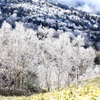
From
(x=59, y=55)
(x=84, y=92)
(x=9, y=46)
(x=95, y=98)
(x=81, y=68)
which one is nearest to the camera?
(x=95, y=98)

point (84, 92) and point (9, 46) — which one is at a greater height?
point (84, 92)

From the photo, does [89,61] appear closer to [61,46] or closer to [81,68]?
[81,68]

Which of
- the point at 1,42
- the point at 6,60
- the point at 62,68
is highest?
the point at 1,42

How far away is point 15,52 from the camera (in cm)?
5750

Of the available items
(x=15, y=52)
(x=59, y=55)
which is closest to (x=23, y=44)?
(x=15, y=52)

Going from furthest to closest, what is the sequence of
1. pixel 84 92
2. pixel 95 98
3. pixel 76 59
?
pixel 76 59, pixel 84 92, pixel 95 98

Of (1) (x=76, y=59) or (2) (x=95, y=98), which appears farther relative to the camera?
(1) (x=76, y=59)

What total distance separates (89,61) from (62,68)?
17.3 meters

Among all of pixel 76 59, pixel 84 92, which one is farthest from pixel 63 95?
pixel 76 59

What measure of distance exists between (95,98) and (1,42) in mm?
50837

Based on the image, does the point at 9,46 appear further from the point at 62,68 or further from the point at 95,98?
the point at 95,98

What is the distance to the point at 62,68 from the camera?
67.4m

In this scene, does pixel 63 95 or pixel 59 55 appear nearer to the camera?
pixel 63 95

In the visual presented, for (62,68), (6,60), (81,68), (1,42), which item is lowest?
(81,68)
